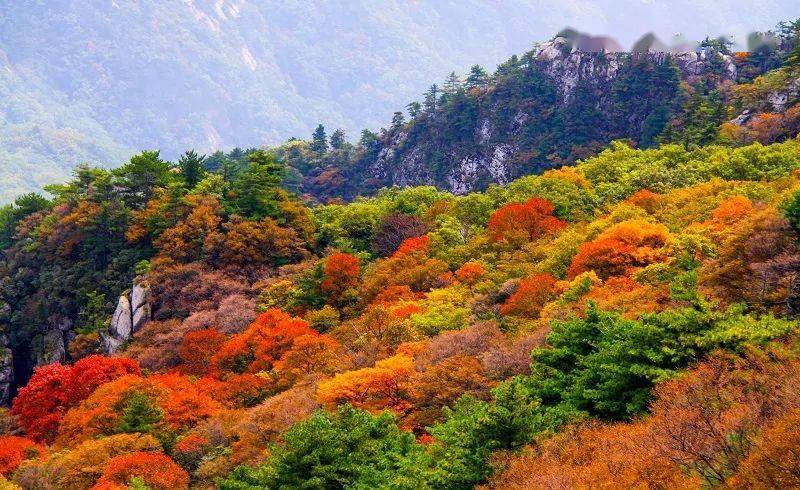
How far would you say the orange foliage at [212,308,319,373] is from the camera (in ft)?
132

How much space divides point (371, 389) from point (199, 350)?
73.2ft

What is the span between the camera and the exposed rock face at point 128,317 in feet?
182

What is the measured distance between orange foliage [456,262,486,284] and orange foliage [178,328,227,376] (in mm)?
17335

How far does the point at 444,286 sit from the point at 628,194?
16191 mm

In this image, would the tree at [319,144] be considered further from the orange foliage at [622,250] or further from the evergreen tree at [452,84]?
the orange foliage at [622,250]

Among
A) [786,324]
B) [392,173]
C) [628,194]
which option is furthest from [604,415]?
[392,173]

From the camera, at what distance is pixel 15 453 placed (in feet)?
118

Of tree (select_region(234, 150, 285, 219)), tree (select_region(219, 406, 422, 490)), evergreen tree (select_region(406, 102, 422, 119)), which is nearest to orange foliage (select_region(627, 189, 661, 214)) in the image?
tree (select_region(219, 406, 422, 490))

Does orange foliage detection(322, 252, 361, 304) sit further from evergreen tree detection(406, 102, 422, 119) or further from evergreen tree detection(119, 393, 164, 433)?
evergreen tree detection(406, 102, 422, 119)

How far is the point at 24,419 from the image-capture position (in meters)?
43.5

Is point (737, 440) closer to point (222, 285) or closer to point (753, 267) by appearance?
point (753, 267)


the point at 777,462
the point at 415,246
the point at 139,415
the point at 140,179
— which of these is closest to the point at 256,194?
the point at 140,179

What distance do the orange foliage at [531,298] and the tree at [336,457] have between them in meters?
13.8

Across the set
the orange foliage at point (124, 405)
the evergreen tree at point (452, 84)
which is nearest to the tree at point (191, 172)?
the orange foliage at point (124, 405)
